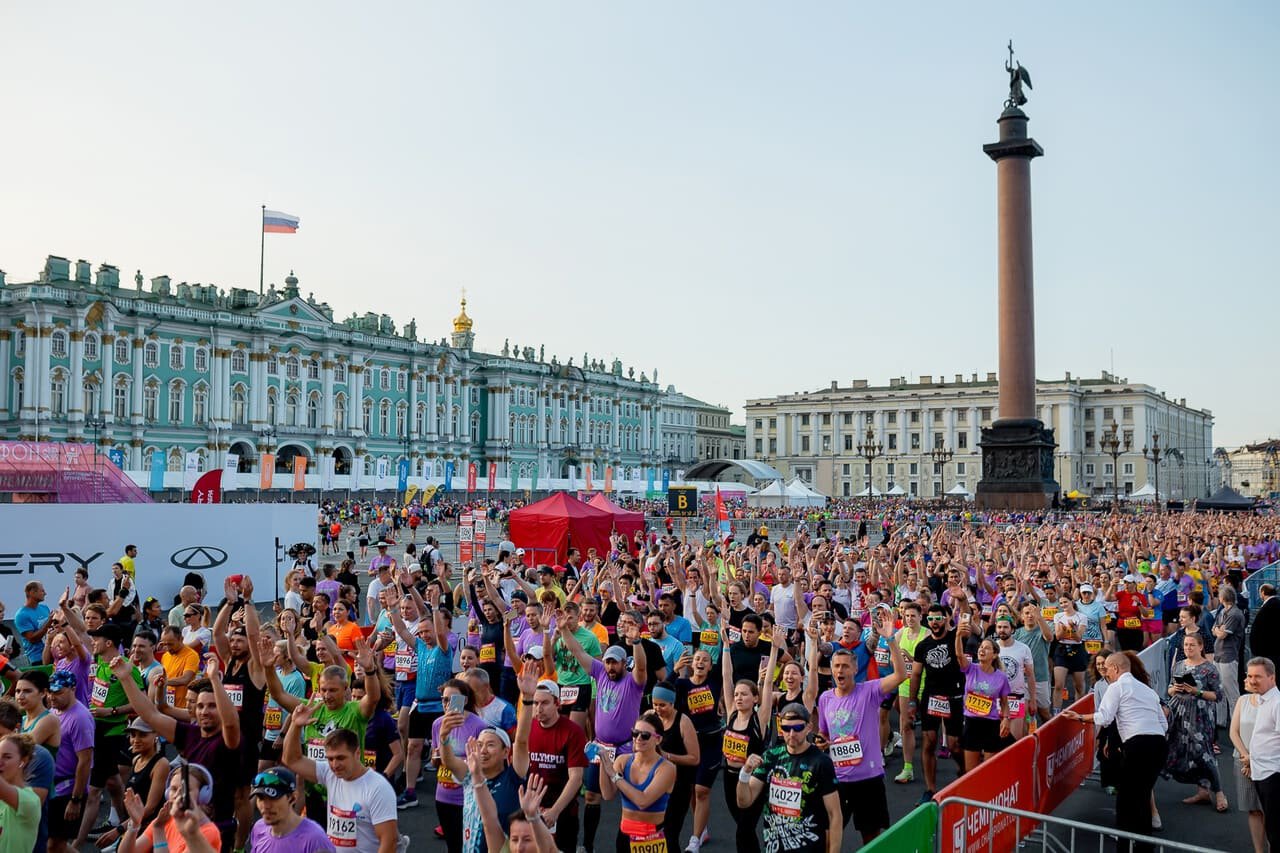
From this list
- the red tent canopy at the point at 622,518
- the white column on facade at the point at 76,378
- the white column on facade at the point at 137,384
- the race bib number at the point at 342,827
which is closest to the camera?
the race bib number at the point at 342,827

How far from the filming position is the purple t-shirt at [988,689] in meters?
8.29

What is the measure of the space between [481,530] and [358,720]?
1754 cm

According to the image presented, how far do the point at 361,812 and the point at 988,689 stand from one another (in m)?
5.16

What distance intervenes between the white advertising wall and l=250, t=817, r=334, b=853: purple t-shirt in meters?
15.0

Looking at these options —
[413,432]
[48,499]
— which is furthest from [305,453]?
[48,499]

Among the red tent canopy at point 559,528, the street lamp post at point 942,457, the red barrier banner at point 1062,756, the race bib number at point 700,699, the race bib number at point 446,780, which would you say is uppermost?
the street lamp post at point 942,457

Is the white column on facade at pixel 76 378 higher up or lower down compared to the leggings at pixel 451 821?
higher up

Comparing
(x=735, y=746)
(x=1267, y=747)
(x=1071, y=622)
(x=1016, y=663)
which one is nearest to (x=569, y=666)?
(x=735, y=746)

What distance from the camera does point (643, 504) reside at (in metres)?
57.7

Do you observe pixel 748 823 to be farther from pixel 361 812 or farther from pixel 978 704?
pixel 978 704

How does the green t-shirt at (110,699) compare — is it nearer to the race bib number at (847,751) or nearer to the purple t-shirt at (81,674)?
the purple t-shirt at (81,674)

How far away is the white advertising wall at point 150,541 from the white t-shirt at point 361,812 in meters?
14.6

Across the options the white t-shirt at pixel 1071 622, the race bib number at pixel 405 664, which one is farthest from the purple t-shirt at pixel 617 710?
the white t-shirt at pixel 1071 622

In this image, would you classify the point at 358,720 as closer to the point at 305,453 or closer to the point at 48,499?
the point at 48,499
